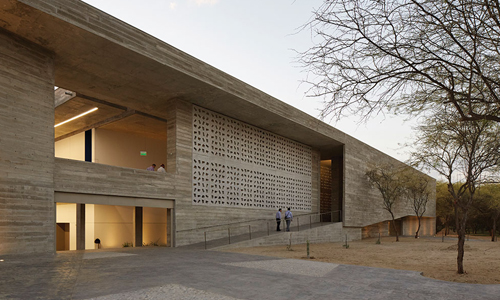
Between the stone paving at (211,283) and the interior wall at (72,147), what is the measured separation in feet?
45.7

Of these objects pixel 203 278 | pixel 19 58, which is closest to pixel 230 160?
pixel 19 58

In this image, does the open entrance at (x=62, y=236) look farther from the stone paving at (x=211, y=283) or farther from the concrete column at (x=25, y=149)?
the stone paving at (x=211, y=283)

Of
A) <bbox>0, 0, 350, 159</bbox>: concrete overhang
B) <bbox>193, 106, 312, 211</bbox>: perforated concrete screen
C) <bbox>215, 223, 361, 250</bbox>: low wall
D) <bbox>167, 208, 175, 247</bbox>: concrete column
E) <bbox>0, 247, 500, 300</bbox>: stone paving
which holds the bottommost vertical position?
<bbox>215, 223, 361, 250</bbox>: low wall

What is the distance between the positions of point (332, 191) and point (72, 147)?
70.7 ft

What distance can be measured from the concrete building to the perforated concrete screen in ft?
0.24

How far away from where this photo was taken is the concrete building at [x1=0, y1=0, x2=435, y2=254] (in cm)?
1127


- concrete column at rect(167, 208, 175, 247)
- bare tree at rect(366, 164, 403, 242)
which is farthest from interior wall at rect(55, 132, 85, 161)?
bare tree at rect(366, 164, 403, 242)

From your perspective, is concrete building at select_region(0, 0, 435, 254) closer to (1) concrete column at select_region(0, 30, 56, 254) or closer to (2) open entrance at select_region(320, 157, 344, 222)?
(1) concrete column at select_region(0, 30, 56, 254)

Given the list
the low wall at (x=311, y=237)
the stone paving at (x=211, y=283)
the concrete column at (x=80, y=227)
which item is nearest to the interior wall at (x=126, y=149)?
the concrete column at (x=80, y=227)

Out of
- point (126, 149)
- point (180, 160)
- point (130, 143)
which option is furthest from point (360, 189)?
point (126, 149)

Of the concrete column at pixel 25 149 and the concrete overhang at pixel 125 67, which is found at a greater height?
the concrete overhang at pixel 125 67

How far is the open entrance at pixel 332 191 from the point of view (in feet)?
96.2

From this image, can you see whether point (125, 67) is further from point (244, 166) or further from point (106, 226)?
point (106, 226)

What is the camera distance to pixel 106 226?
20594mm
